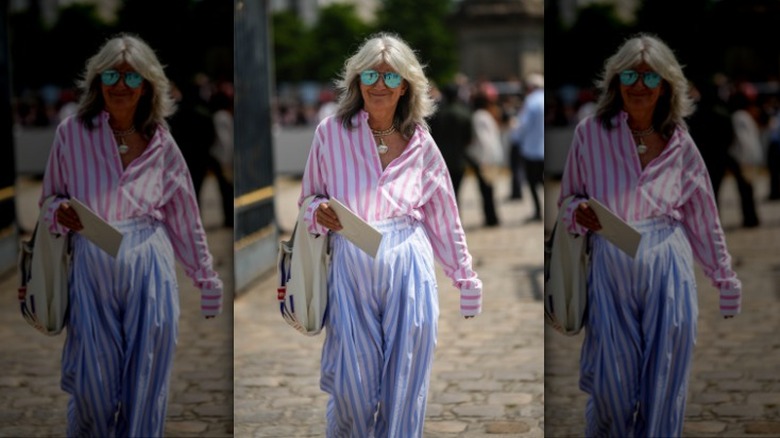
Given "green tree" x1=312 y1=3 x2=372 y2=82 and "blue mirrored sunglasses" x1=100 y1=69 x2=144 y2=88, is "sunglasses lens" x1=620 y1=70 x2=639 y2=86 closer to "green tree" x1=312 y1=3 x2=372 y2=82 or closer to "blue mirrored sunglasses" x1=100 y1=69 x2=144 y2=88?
"blue mirrored sunglasses" x1=100 y1=69 x2=144 y2=88

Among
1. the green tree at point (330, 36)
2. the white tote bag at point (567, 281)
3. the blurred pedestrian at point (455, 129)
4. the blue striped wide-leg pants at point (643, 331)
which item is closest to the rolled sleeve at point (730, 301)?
the blue striped wide-leg pants at point (643, 331)

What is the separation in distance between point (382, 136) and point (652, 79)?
Answer: 1053 millimetres

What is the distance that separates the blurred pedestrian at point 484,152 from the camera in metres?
17.2

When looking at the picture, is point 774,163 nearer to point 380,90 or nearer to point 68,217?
point 380,90

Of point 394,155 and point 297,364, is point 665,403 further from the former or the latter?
point 297,364

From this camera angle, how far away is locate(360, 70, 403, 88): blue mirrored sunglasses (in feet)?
16.8

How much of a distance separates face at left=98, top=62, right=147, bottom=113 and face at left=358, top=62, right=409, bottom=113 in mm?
851

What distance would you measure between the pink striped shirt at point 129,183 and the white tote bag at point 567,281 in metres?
1.30

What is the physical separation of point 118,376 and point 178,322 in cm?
33

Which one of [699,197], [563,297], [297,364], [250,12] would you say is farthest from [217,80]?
[250,12]

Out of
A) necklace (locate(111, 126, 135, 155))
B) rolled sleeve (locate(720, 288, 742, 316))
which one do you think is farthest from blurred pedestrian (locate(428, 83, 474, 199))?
necklace (locate(111, 126, 135, 155))

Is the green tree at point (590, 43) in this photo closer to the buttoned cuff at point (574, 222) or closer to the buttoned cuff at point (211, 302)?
→ the buttoned cuff at point (574, 222)

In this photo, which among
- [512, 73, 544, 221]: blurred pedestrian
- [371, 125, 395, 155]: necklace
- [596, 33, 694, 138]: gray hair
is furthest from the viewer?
[512, 73, 544, 221]: blurred pedestrian

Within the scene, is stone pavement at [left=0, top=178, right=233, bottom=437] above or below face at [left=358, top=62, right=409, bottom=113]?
below
